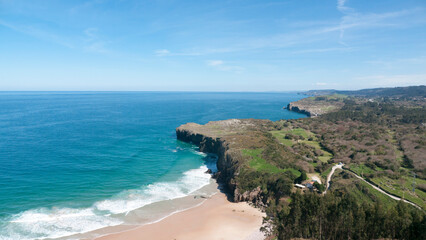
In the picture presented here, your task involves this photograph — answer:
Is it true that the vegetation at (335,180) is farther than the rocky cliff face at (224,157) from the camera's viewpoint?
No

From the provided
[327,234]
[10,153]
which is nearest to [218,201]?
[327,234]

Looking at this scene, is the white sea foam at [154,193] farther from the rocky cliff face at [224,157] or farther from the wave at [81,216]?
the rocky cliff face at [224,157]

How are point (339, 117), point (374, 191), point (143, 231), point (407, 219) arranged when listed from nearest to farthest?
point (407, 219)
point (143, 231)
point (374, 191)
point (339, 117)

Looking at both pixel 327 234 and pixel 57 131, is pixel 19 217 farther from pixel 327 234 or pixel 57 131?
pixel 57 131

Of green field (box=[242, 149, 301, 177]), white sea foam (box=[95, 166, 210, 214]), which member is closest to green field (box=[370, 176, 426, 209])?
green field (box=[242, 149, 301, 177])

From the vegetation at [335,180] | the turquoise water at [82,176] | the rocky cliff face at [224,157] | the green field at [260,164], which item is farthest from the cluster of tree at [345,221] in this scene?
the turquoise water at [82,176]

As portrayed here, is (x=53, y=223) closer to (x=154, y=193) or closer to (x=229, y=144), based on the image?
(x=154, y=193)

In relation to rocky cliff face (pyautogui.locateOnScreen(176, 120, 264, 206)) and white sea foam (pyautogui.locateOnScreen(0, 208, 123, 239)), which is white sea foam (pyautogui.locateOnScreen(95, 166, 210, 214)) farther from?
rocky cliff face (pyautogui.locateOnScreen(176, 120, 264, 206))
